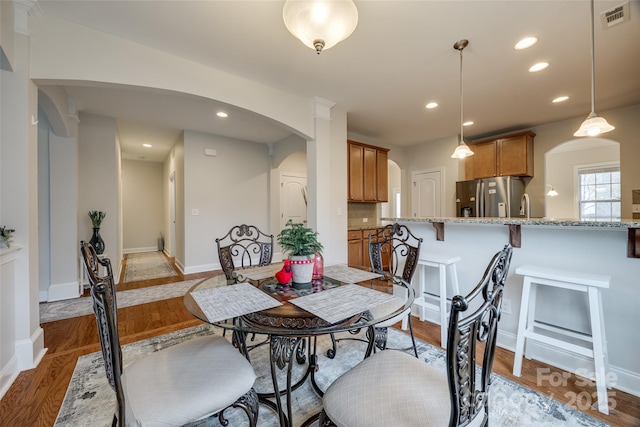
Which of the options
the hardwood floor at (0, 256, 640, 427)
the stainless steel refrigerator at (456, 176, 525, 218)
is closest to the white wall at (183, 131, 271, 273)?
the hardwood floor at (0, 256, 640, 427)

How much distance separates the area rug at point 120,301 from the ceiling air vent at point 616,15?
5079 millimetres

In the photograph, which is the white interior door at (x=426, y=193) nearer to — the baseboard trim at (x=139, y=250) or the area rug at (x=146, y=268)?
the area rug at (x=146, y=268)

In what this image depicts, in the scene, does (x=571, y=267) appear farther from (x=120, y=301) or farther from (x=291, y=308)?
(x=120, y=301)

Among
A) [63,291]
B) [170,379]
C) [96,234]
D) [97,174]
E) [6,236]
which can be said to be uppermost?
[97,174]

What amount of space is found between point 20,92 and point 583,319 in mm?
4319

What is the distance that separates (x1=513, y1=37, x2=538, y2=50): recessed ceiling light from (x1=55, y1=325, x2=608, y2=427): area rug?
2.77 meters

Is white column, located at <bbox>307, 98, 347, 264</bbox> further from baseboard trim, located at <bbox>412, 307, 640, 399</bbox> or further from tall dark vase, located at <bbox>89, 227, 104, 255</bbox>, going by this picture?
tall dark vase, located at <bbox>89, 227, 104, 255</bbox>

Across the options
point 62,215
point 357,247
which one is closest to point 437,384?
point 357,247

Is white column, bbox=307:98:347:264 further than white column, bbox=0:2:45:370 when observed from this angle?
Yes

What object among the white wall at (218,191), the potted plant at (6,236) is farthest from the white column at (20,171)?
the white wall at (218,191)

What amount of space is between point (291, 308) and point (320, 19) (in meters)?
1.68

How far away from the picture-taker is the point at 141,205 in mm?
7492

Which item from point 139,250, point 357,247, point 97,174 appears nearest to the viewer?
point 97,174

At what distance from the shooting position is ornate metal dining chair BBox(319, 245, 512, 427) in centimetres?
73
